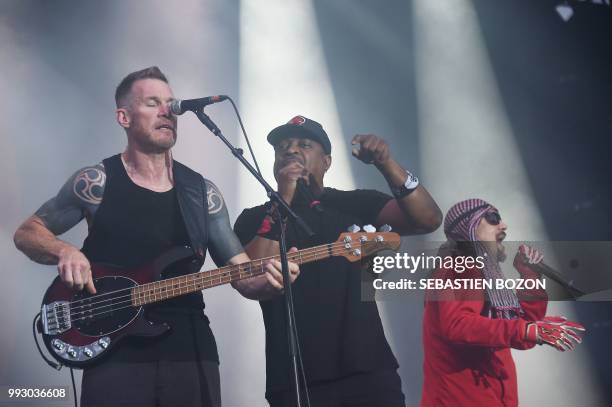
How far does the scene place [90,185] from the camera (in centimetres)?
338

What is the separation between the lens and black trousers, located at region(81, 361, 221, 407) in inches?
117

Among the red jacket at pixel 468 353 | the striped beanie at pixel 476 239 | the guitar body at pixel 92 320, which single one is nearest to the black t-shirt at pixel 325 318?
the red jacket at pixel 468 353

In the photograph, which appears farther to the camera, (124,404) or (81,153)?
(81,153)

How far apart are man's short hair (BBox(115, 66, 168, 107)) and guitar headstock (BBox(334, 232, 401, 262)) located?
139 centimetres

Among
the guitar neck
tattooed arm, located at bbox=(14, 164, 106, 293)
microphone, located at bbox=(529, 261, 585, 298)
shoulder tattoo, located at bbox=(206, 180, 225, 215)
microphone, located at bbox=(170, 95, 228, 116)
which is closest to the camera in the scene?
microphone, located at bbox=(170, 95, 228, 116)

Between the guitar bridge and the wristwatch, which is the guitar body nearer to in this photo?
the guitar bridge

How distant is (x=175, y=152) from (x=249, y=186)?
1.53 feet

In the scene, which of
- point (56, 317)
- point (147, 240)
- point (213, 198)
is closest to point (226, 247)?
point (213, 198)

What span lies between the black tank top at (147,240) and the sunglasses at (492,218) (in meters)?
1.77

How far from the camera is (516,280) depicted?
150 inches

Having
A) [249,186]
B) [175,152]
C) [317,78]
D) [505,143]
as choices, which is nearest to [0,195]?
[175,152]

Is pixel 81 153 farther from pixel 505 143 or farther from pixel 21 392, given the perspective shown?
pixel 505 143

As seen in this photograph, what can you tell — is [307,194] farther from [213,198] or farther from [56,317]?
[56,317]

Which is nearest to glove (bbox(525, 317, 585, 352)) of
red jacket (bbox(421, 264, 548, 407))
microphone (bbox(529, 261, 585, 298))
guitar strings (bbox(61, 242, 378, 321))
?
red jacket (bbox(421, 264, 548, 407))
